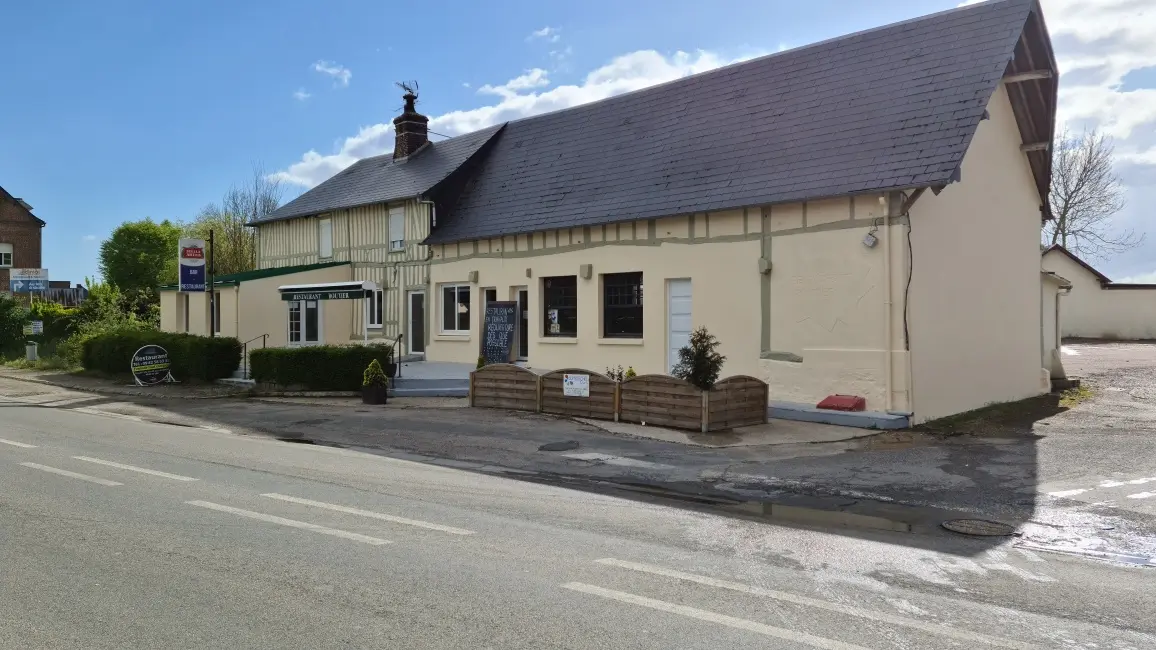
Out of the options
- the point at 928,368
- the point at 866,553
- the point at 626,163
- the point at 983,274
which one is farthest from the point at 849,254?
the point at 866,553

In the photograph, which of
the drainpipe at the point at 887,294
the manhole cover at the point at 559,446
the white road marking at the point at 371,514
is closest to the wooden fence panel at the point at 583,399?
the manhole cover at the point at 559,446

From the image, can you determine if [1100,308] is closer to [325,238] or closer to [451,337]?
[451,337]

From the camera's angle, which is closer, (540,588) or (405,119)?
(540,588)

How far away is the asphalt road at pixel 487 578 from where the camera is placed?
179 inches

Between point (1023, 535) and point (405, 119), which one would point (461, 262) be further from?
point (1023, 535)

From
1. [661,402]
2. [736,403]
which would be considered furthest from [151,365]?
[736,403]

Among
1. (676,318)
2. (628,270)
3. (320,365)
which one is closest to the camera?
(676,318)

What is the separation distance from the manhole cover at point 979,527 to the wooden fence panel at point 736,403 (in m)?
5.49

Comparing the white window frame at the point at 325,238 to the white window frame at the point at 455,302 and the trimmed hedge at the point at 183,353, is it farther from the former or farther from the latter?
the white window frame at the point at 455,302

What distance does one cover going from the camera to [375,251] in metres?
25.5

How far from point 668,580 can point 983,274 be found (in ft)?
44.8

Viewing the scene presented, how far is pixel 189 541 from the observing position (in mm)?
6348

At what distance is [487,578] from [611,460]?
18.5ft

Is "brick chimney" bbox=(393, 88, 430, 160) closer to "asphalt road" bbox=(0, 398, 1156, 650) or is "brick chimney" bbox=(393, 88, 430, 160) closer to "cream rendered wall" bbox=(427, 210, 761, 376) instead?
"cream rendered wall" bbox=(427, 210, 761, 376)
